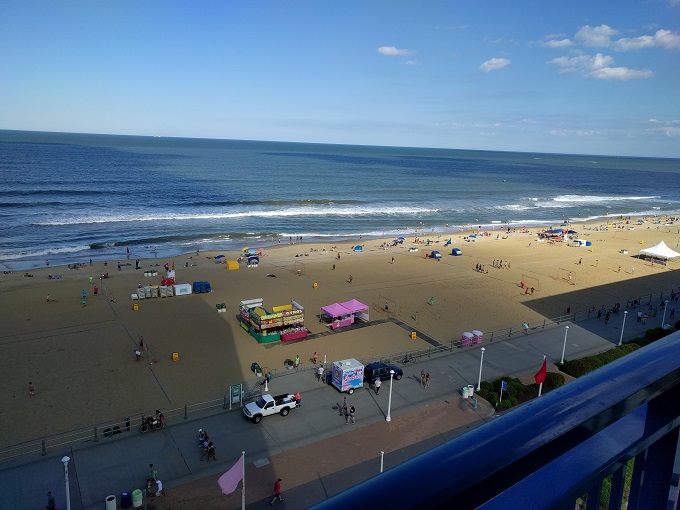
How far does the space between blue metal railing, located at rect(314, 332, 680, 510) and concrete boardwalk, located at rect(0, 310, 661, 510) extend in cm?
1490

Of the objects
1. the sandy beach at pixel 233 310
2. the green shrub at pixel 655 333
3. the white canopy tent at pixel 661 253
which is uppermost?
the white canopy tent at pixel 661 253

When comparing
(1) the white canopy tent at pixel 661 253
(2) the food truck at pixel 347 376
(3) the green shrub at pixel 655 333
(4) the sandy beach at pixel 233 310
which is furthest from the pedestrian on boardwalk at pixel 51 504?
(1) the white canopy tent at pixel 661 253

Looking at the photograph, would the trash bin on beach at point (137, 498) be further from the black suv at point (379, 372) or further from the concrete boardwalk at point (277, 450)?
the black suv at point (379, 372)

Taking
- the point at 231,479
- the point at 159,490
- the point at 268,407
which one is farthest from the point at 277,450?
the point at 231,479

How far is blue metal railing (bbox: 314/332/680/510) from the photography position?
3.43ft

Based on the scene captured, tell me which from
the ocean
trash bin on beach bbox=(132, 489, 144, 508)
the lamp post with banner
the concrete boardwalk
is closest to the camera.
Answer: trash bin on beach bbox=(132, 489, 144, 508)

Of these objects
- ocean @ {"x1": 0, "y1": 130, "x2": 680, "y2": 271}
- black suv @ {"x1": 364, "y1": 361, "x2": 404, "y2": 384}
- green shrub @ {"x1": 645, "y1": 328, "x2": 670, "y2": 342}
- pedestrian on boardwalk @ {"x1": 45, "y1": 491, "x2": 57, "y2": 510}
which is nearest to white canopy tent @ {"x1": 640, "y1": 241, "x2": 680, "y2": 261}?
green shrub @ {"x1": 645, "y1": 328, "x2": 670, "y2": 342}

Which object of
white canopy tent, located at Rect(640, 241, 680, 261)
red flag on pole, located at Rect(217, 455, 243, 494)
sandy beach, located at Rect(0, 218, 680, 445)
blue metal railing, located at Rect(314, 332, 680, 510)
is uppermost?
blue metal railing, located at Rect(314, 332, 680, 510)

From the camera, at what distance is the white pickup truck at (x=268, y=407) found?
19516 mm

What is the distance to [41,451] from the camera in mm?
17406

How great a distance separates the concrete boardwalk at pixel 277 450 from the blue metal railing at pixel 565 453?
14.9 metres

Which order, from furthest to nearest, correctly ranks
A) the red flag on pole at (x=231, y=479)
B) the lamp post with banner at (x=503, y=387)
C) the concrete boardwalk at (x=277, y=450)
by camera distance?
the lamp post with banner at (x=503, y=387) < the concrete boardwalk at (x=277, y=450) < the red flag on pole at (x=231, y=479)

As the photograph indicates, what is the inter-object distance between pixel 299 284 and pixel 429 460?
128ft

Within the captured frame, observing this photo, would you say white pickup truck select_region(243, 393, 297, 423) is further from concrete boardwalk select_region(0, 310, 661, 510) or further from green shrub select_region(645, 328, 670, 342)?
green shrub select_region(645, 328, 670, 342)
